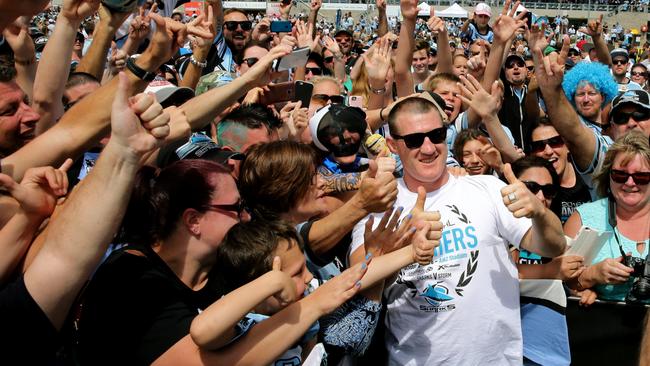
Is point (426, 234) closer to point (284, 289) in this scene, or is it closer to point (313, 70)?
point (284, 289)

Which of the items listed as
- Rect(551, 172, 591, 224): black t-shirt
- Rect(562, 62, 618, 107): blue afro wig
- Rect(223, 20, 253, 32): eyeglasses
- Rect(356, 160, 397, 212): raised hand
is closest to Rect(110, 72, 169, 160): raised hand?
Rect(356, 160, 397, 212): raised hand

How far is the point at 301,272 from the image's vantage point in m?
2.43

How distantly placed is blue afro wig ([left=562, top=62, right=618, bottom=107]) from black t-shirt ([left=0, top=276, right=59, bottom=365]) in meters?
4.43

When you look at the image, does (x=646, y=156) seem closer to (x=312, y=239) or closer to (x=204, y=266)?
(x=312, y=239)

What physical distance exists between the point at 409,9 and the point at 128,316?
390cm

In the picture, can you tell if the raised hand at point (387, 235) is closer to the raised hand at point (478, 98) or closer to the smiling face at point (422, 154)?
the smiling face at point (422, 154)

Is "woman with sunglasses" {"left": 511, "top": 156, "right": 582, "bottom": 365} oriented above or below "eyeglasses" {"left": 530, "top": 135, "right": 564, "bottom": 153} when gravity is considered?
below

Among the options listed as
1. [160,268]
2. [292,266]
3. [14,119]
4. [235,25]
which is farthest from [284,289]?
[235,25]

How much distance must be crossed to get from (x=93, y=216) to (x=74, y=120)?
30.9 inches

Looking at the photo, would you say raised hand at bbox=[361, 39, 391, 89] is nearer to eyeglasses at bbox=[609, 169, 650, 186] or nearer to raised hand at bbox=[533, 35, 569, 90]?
raised hand at bbox=[533, 35, 569, 90]

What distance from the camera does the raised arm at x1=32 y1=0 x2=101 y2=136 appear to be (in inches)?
119

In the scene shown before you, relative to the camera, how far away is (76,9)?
301cm

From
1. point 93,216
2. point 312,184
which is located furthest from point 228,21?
point 93,216

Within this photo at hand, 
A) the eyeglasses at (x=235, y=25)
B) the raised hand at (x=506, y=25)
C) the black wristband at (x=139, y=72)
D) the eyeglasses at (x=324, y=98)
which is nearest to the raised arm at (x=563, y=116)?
the raised hand at (x=506, y=25)
